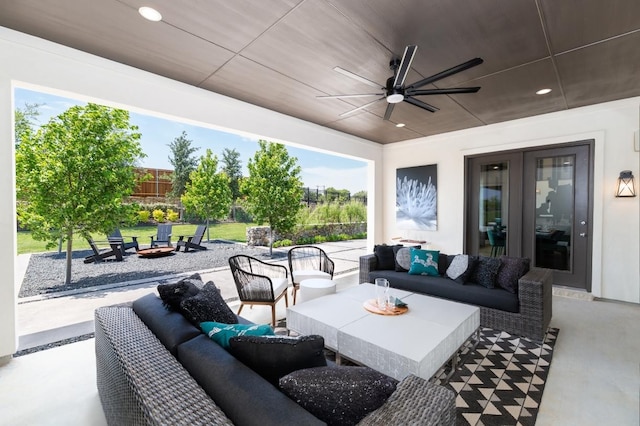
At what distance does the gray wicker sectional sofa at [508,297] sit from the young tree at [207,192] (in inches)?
277

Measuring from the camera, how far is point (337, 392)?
40.6 inches

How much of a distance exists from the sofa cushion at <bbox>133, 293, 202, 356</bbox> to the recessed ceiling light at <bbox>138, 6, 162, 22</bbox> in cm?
220

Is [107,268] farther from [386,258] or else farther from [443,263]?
[443,263]

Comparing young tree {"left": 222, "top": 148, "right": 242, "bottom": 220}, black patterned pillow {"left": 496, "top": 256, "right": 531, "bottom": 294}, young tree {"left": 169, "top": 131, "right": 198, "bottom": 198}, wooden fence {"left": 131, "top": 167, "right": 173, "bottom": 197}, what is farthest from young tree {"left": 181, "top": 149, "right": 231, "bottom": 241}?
black patterned pillow {"left": 496, "top": 256, "right": 531, "bottom": 294}

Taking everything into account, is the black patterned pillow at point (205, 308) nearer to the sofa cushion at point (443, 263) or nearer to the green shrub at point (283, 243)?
the sofa cushion at point (443, 263)

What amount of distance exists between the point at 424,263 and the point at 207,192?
7387 millimetres

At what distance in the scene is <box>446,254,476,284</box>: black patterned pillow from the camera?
353 cm

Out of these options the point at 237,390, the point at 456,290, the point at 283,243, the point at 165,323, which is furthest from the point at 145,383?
the point at 283,243

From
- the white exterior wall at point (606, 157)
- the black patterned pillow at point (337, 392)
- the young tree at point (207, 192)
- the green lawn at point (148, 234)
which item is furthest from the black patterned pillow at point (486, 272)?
the young tree at point (207, 192)

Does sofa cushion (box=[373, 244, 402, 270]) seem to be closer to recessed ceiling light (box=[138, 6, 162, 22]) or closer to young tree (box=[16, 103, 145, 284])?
recessed ceiling light (box=[138, 6, 162, 22])

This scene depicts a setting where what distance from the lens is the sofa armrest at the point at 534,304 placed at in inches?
113

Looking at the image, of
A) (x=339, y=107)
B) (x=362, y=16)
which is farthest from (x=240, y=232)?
(x=362, y=16)

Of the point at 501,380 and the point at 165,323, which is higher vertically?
the point at 165,323

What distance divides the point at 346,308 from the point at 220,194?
7.60 meters
